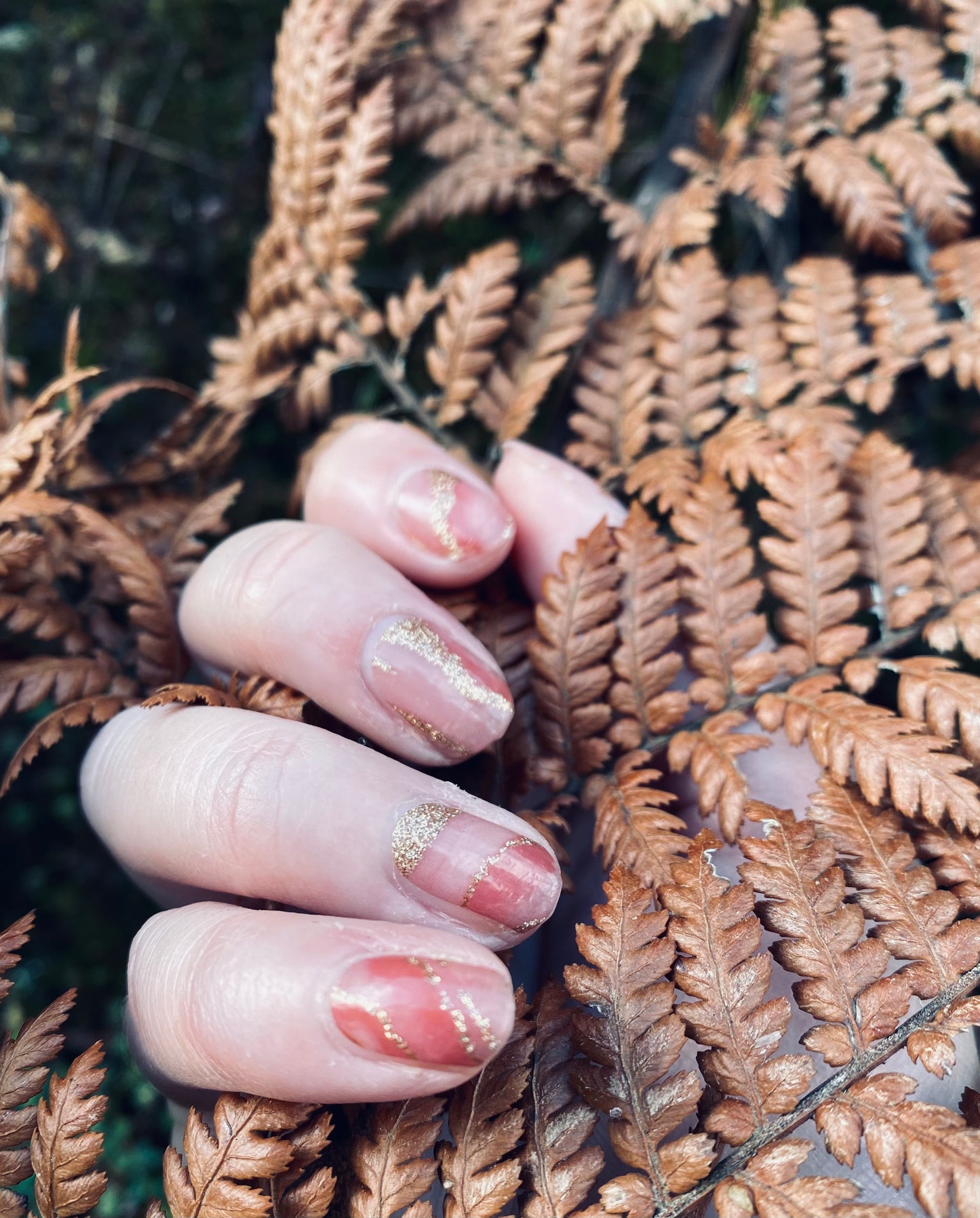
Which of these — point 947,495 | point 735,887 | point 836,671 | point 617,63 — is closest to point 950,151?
point 617,63

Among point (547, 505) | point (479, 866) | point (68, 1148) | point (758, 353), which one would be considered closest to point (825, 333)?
point (758, 353)

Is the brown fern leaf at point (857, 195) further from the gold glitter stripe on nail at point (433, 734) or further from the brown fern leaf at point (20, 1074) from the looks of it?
the brown fern leaf at point (20, 1074)

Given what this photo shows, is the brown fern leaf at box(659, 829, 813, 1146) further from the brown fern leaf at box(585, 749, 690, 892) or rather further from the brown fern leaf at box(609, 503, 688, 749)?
the brown fern leaf at box(609, 503, 688, 749)

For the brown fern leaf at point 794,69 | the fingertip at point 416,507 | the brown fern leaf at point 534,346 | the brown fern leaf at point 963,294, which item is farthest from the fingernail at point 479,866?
the brown fern leaf at point 794,69

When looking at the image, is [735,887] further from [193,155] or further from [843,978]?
[193,155]

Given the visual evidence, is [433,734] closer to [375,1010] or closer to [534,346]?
[375,1010]

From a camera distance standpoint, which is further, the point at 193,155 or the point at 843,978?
the point at 193,155

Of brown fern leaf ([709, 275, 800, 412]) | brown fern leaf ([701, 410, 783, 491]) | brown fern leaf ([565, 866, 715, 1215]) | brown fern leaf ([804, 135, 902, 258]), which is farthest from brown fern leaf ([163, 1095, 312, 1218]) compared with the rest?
brown fern leaf ([804, 135, 902, 258])
